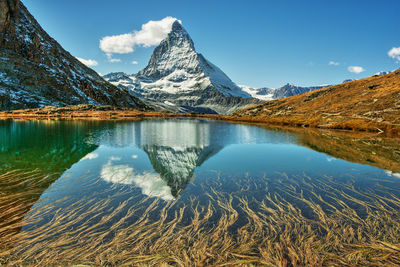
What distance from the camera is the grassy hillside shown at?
5583 cm

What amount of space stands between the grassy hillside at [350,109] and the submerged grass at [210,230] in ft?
174

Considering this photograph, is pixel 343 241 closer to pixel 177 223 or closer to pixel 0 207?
pixel 177 223

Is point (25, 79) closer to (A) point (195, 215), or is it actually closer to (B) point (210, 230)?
(A) point (195, 215)

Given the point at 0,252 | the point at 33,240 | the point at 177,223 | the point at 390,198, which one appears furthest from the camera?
the point at 390,198

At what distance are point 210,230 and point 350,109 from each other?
265 feet

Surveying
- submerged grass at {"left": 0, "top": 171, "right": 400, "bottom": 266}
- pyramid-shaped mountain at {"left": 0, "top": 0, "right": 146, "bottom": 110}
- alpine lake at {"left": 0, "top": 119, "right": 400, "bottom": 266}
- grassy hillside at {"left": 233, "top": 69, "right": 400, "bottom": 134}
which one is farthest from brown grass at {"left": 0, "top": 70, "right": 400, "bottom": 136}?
pyramid-shaped mountain at {"left": 0, "top": 0, "right": 146, "bottom": 110}

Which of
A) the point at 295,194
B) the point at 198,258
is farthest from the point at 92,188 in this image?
the point at 295,194

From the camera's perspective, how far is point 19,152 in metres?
23.7

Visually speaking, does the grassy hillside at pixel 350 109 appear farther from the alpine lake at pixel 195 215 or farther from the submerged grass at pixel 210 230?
the submerged grass at pixel 210 230

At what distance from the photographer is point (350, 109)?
231 feet

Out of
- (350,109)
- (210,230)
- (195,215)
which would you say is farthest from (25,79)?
(210,230)

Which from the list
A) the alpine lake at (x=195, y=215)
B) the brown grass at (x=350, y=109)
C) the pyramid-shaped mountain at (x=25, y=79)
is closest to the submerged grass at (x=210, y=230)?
the alpine lake at (x=195, y=215)

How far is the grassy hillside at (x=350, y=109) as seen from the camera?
5583 centimetres

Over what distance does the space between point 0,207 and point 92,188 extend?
4185 millimetres
